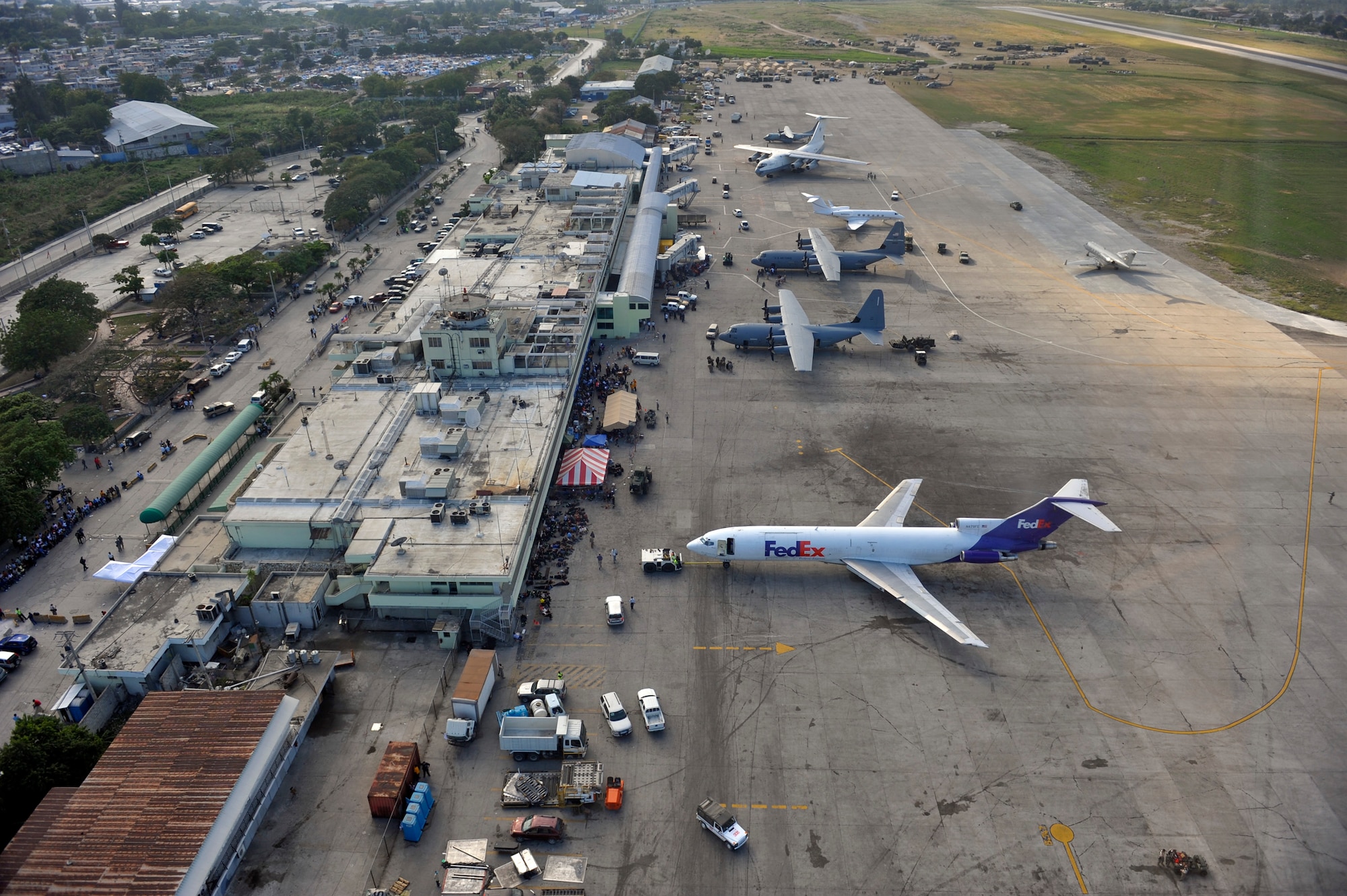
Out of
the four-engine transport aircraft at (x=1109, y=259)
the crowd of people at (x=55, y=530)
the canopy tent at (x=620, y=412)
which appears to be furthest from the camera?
the four-engine transport aircraft at (x=1109, y=259)

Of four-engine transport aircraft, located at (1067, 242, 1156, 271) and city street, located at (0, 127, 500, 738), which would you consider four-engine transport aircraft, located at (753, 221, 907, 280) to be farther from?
city street, located at (0, 127, 500, 738)

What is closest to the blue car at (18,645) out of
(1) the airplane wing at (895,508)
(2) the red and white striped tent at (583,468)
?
(2) the red and white striped tent at (583,468)

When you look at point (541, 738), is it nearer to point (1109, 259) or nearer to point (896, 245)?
point (896, 245)

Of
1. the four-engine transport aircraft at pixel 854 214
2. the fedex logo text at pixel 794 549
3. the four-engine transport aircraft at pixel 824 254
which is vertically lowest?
the fedex logo text at pixel 794 549

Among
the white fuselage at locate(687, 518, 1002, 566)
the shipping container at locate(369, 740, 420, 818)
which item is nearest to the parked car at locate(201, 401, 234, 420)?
the shipping container at locate(369, 740, 420, 818)

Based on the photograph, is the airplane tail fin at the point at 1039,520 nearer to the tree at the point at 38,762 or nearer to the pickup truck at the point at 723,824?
the pickup truck at the point at 723,824

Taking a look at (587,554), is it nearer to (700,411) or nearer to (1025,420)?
(700,411)

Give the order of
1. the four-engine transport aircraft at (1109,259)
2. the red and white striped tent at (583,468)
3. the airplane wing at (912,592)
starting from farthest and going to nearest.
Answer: the four-engine transport aircraft at (1109,259) → the red and white striped tent at (583,468) → the airplane wing at (912,592)
